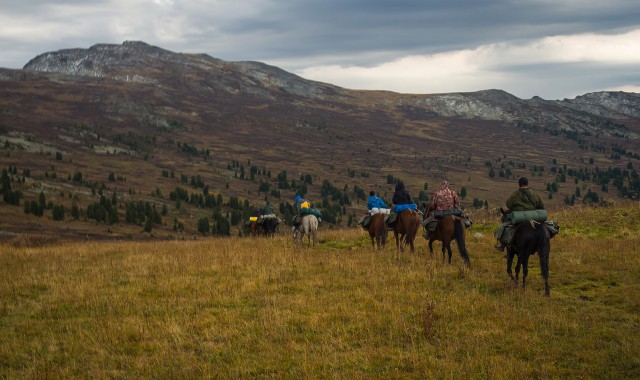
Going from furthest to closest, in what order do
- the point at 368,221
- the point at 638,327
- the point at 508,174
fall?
the point at 508,174, the point at 368,221, the point at 638,327

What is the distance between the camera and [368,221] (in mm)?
22984

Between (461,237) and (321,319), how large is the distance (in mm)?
7723

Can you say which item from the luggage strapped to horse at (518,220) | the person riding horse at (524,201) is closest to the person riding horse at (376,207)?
the luggage strapped to horse at (518,220)

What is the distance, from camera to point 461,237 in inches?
672

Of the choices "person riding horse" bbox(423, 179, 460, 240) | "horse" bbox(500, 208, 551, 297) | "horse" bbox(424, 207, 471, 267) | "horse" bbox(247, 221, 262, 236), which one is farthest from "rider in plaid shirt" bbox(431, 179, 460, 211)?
"horse" bbox(247, 221, 262, 236)

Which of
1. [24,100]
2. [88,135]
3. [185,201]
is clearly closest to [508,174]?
[185,201]

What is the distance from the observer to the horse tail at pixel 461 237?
666 inches

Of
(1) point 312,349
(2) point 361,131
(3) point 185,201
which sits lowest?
(3) point 185,201

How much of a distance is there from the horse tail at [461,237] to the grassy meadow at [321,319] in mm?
541

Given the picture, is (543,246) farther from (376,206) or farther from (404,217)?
(376,206)

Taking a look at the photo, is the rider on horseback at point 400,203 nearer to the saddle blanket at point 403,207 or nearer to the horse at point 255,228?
the saddle blanket at point 403,207

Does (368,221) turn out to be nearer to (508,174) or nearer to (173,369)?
(173,369)

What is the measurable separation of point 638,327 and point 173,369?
8.53m

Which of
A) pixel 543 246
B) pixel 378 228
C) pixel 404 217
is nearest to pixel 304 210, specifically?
pixel 378 228
